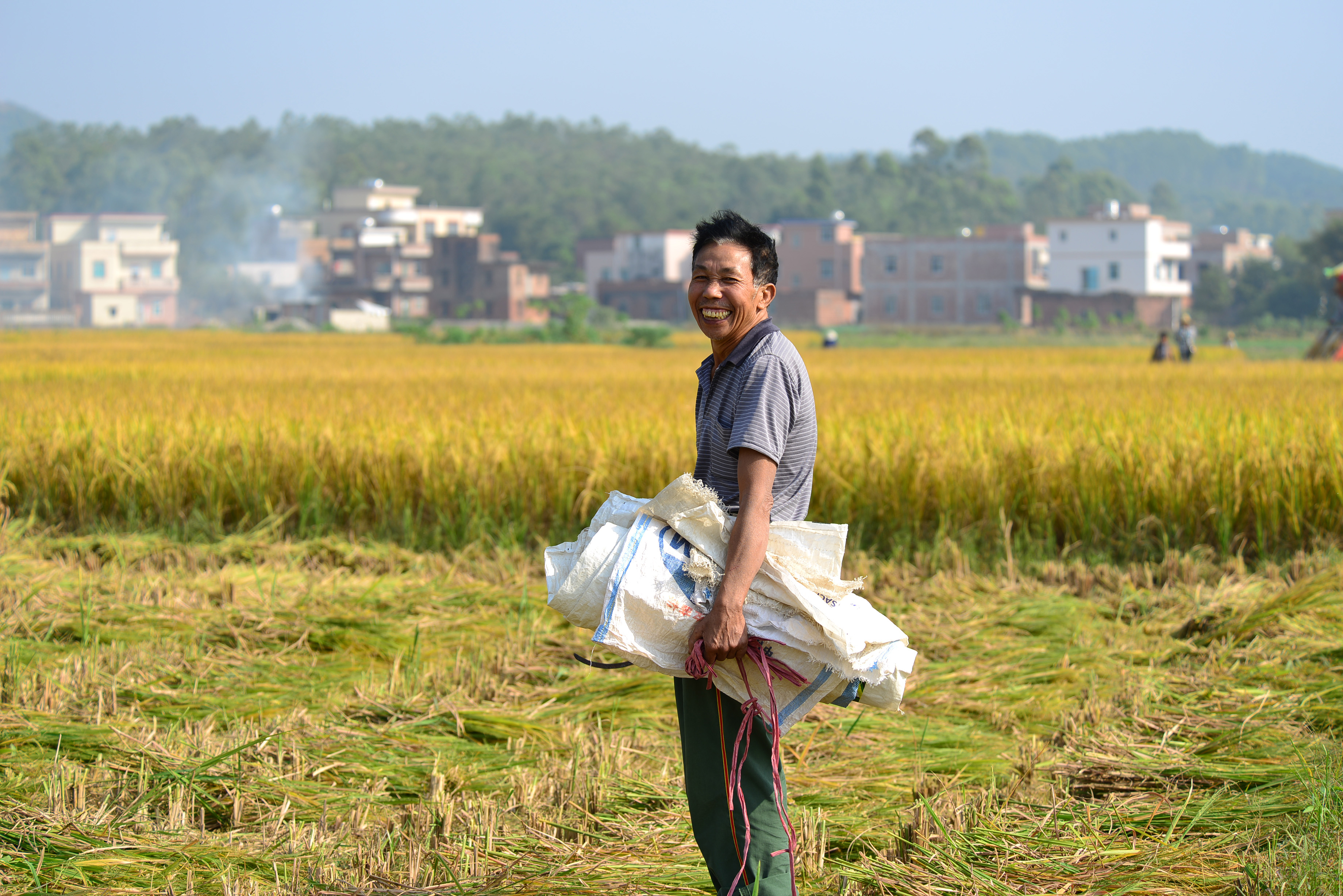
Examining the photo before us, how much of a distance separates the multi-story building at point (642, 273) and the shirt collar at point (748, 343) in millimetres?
59286

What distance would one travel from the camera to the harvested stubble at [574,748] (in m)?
2.73

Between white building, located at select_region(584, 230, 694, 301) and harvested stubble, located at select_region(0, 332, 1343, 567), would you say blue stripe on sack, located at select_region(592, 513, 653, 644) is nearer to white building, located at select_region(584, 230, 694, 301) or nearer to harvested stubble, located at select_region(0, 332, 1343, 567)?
harvested stubble, located at select_region(0, 332, 1343, 567)

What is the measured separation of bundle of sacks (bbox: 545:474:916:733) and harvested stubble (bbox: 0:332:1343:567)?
4103 millimetres

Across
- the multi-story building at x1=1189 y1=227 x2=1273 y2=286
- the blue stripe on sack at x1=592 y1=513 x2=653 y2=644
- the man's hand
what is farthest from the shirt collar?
the multi-story building at x1=1189 y1=227 x2=1273 y2=286

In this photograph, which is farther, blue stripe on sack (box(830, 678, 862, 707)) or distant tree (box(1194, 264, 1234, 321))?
distant tree (box(1194, 264, 1234, 321))

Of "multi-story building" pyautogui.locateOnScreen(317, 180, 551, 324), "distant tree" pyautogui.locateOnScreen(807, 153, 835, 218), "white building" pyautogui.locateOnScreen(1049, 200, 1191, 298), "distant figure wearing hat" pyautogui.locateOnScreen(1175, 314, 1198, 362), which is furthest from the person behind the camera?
"distant tree" pyautogui.locateOnScreen(807, 153, 835, 218)

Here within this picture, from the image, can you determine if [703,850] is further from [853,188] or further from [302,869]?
[853,188]

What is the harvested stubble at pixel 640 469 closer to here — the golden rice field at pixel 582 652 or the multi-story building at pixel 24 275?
the golden rice field at pixel 582 652

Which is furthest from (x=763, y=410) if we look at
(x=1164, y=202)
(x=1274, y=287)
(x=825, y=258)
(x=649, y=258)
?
(x=1164, y=202)

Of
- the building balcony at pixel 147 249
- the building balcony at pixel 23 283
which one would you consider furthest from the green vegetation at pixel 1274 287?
the building balcony at pixel 23 283

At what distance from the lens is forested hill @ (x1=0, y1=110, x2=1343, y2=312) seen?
92250 mm

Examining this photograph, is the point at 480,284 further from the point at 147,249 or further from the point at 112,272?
the point at 112,272

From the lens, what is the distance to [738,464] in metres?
2.19

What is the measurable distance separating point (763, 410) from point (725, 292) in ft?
0.87
